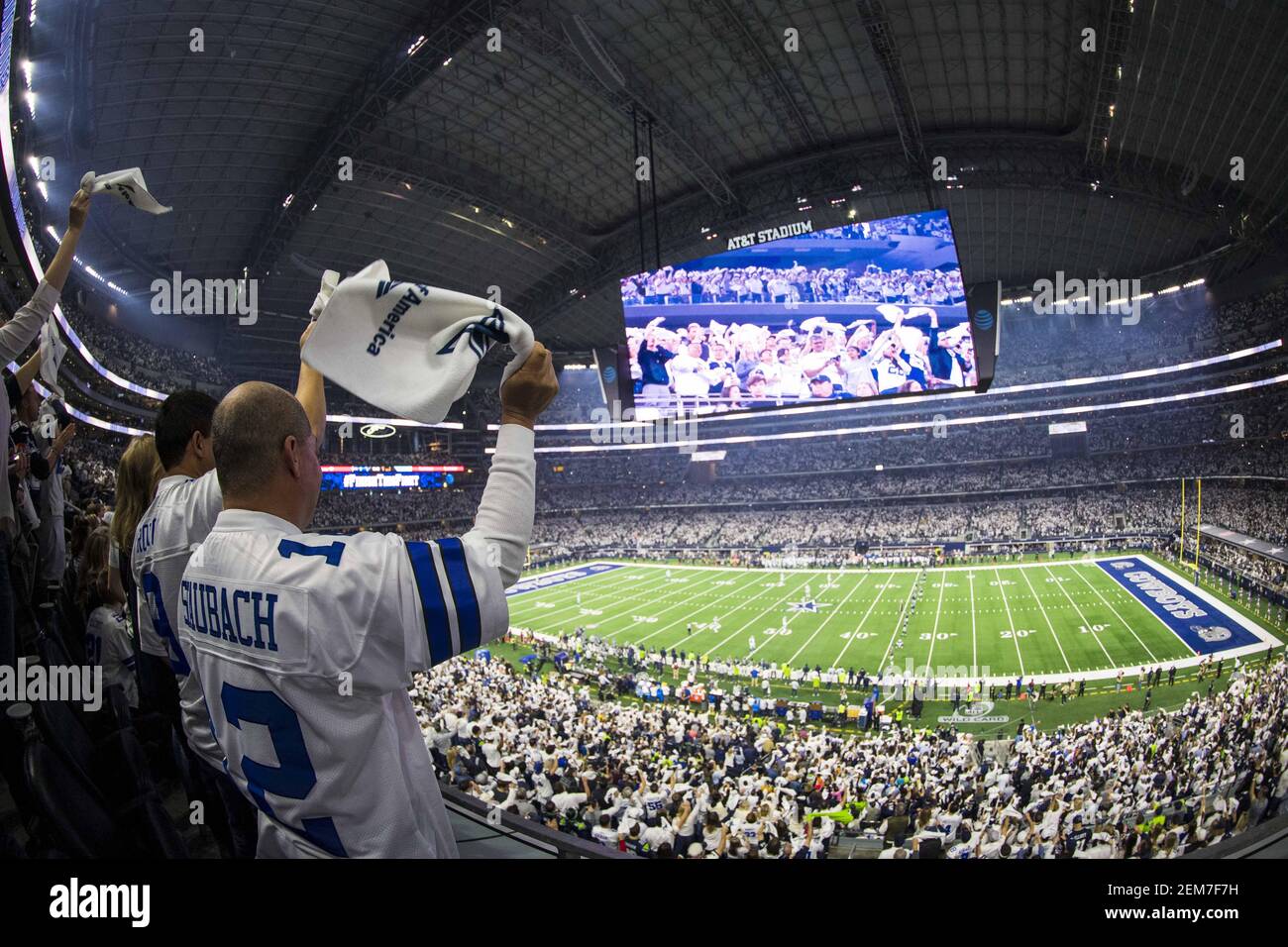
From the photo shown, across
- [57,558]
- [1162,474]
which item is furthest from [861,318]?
[1162,474]

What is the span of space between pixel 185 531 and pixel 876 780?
1049 cm

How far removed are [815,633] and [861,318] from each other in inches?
441

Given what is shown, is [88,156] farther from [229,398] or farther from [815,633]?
[815,633]

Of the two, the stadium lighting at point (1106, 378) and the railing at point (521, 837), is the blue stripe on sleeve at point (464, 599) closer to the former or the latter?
the railing at point (521, 837)

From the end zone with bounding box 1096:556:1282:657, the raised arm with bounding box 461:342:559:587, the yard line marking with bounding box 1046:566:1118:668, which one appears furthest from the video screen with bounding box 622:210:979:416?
the raised arm with bounding box 461:342:559:587

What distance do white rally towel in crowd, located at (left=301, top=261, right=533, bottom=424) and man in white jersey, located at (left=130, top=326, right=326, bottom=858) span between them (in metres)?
0.68

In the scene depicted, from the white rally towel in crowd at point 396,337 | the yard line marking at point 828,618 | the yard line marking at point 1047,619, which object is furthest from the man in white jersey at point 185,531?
the yard line marking at point 1047,619

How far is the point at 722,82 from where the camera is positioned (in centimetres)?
2102

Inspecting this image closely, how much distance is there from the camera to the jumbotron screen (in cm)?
4228

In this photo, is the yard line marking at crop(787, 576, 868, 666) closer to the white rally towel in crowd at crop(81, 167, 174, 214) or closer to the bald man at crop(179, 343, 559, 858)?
the white rally towel in crowd at crop(81, 167, 174, 214)

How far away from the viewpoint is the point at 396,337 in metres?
1.55

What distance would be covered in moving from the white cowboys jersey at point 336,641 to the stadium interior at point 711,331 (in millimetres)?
41
